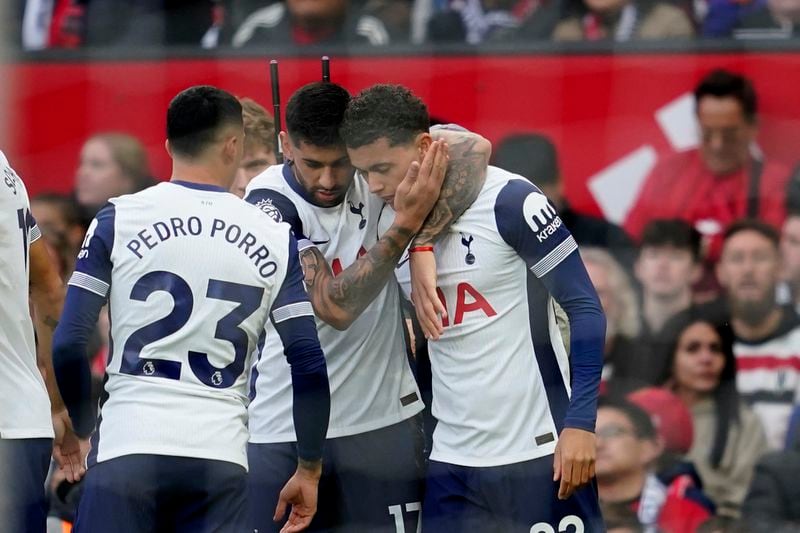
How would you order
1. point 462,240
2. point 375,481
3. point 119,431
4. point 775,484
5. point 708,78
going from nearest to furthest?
point 119,431
point 462,240
point 375,481
point 775,484
point 708,78

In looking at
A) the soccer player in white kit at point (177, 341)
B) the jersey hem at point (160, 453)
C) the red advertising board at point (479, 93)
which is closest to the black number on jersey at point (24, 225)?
the soccer player in white kit at point (177, 341)

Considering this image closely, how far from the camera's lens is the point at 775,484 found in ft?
12.8

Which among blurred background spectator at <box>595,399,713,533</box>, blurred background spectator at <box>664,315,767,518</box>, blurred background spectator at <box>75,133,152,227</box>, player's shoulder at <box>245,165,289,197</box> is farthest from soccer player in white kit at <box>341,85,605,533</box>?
blurred background spectator at <box>75,133,152,227</box>

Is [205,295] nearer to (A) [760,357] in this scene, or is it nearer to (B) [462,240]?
(B) [462,240]

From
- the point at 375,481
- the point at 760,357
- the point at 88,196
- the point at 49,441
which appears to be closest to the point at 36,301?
the point at 49,441

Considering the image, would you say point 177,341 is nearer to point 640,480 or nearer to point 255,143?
point 255,143

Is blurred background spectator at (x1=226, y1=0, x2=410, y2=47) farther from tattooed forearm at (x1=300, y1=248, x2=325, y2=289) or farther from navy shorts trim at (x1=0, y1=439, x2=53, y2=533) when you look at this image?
navy shorts trim at (x1=0, y1=439, x2=53, y2=533)

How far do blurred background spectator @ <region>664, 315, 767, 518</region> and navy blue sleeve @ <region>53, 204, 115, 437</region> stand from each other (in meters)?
1.98

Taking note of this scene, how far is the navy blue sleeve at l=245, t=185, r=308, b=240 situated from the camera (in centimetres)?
309

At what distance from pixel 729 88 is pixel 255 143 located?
1.46 m

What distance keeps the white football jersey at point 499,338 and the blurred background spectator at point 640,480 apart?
1050 millimetres

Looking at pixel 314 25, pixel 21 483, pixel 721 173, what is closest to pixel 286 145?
pixel 21 483

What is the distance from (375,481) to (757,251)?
59.9 inches

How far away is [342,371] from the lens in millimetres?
3195
